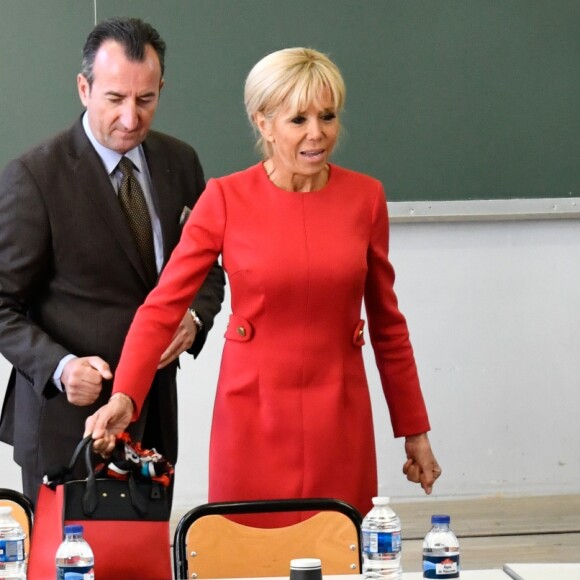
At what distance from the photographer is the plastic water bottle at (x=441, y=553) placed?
2.09 m

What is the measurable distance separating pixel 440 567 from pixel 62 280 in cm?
128

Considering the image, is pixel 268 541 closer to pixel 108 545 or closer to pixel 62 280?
pixel 108 545

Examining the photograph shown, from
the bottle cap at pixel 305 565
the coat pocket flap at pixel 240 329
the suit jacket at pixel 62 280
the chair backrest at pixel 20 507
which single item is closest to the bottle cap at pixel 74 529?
the bottle cap at pixel 305 565

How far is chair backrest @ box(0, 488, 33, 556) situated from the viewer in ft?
8.09

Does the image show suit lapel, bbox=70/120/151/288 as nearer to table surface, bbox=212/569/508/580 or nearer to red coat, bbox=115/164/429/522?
red coat, bbox=115/164/429/522

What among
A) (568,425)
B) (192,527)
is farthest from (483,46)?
(192,527)

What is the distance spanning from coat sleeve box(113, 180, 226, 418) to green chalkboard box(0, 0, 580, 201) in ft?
7.04

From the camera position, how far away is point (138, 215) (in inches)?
117

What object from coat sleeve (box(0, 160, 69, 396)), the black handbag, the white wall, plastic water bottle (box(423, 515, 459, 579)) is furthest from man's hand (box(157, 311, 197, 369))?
the white wall

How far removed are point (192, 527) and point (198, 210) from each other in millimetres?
714

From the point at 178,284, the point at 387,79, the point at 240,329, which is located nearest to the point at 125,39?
the point at 178,284

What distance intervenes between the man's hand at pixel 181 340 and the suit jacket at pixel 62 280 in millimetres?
113

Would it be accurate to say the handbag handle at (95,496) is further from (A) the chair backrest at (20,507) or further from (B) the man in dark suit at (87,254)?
(B) the man in dark suit at (87,254)

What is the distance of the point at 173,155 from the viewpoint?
313 centimetres
